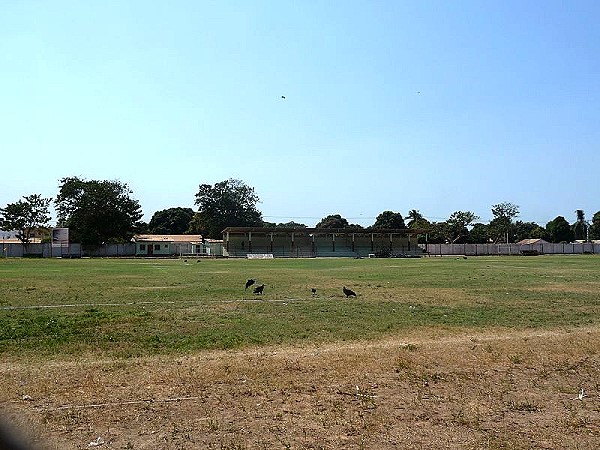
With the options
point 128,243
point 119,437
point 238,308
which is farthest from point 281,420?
point 128,243

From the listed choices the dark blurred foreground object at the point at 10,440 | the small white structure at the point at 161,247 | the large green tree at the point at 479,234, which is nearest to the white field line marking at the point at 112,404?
the dark blurred foreground object at the point at 10,440

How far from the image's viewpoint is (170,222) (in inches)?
5728

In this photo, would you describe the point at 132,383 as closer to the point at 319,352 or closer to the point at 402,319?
the point at 319,352

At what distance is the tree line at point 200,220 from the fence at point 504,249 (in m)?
4.90

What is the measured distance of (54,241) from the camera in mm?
90812

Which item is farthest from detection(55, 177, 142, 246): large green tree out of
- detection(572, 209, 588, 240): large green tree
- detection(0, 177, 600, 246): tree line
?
detection(572, 209, 588, 240): large green tree

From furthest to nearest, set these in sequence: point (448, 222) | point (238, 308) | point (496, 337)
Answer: point (448, 222) < point (238, 308) < point (496, 337)

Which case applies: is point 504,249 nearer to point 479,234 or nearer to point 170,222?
point 479,234

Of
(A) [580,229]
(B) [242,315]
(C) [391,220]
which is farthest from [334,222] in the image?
(B) [242,315]

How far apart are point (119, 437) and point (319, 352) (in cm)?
478

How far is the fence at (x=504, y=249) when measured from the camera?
11256 cm

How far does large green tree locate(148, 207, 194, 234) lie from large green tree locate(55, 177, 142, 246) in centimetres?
4187

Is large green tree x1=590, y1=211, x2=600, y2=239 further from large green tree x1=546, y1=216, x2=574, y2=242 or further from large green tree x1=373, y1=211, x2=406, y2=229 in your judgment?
large green tree x1=373, y1=211, x2=406, y2=229

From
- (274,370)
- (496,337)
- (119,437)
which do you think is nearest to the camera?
(119,437)
